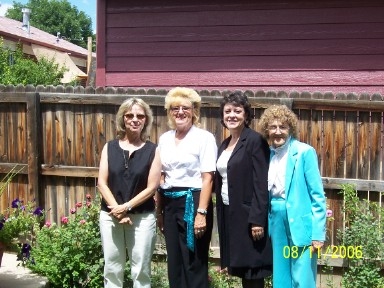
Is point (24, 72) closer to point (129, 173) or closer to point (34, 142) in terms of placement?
point (34, 142)

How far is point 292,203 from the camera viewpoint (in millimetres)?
3428

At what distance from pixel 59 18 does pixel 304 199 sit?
284 feet

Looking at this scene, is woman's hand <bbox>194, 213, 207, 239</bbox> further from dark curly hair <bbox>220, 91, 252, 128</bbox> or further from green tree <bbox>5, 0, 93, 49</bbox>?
green tree <bbox>5, 0, 93, 49</bbox>

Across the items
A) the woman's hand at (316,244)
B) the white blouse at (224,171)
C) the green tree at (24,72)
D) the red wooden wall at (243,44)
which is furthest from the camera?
the green tree at (24,72)

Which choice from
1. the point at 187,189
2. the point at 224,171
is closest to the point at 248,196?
the point at 224,171

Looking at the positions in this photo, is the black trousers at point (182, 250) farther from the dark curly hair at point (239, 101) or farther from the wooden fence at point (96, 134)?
the wooden fence at point (96, 134)

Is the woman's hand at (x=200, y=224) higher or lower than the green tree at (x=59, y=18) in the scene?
lower

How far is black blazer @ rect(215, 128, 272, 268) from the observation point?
3518 millimetres

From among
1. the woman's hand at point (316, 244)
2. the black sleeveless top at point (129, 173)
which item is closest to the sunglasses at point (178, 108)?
the black sleeveless top at point (129, 173)

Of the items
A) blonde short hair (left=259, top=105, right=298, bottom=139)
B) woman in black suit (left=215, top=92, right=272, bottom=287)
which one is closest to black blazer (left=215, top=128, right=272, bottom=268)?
woman in black suit (left=215, top=92, right=272, bottom=287)

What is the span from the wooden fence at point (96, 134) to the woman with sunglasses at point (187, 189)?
5.10 ft

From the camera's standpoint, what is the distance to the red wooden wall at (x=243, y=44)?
7.37 m

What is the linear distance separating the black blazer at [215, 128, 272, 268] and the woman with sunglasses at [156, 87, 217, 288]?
21 centimetres

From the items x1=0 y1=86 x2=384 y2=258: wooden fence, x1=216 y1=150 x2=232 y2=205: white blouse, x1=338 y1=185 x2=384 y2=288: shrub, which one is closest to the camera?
x1=216 y1=150 x2=232 y2=205: white blouse
